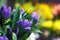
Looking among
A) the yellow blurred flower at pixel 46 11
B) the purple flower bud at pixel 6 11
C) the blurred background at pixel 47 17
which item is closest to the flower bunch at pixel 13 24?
the purple flower bud at pixel 6 11

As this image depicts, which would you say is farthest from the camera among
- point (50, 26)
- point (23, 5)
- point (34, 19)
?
point (23, 5)

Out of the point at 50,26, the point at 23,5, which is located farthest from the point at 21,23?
the point at 23,5

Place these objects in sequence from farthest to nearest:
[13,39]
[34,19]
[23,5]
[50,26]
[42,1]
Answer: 1. [42,1]
2. [23,5]
3. [50,26]
4. [34,19]
5. [13,39]

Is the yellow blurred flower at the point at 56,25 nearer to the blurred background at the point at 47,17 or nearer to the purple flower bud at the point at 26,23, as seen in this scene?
the blurred background at the point at 47,17

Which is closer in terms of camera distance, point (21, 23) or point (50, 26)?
→ point (21, 23)

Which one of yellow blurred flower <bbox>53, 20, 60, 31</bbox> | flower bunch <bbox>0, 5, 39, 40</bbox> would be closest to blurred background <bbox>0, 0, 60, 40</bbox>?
yellow blurred flower <bbox>53, 20, 60, 31</bbox>

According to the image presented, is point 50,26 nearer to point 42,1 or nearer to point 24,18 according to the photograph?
point 42,1

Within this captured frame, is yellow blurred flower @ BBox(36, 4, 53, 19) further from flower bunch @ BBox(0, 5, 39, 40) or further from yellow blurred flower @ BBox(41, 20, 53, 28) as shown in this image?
flower bunch @ BBox(0, 5, 39, 40)

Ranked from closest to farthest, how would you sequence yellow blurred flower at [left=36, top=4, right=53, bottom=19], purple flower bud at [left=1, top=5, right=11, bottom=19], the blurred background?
1. purple flower bud at [left=1, top=5, right=11, bottom=19]
2. the blurred background
3. yellow blurred flower at [left=36, top=4, right=53, bottom=19]

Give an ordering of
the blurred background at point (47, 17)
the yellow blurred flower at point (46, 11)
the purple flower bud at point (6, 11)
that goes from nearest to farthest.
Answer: the purple flower bud at point (6, 11) < the blurred background at point (47, 17) < the yellow blurred flower at point (46, 11)

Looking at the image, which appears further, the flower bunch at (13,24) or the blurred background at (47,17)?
the blurred background at (47,17)

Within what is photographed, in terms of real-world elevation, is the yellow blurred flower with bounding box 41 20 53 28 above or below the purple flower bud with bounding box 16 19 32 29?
below
